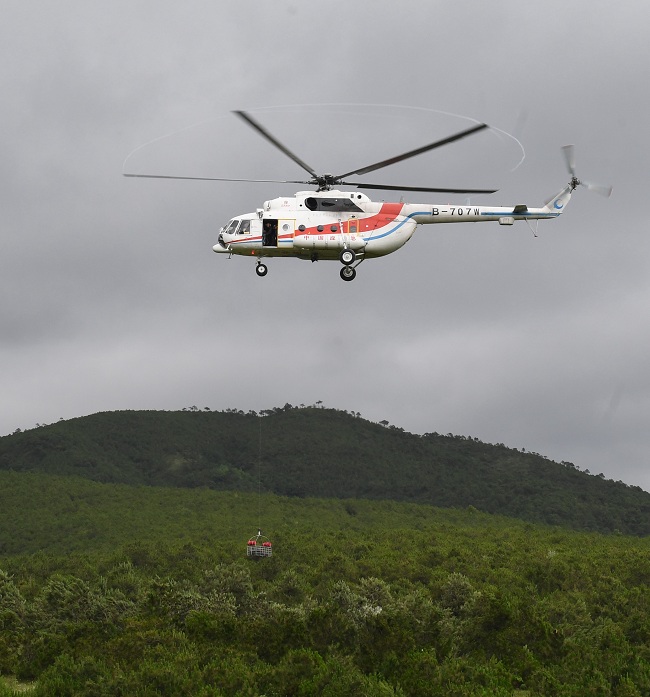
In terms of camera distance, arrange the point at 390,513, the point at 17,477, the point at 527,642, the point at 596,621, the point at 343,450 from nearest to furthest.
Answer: the point at 527,642 → the point at 596,621 → the point at 390,513 → the point at 17,477 → the point at 343,450

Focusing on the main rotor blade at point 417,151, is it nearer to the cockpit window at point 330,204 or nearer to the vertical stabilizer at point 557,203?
the cockpit window at point 330,204

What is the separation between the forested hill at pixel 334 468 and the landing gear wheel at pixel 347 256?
118 meters

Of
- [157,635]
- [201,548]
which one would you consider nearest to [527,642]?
[157,635]

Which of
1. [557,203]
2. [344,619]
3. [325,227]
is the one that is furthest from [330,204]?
[344,619]

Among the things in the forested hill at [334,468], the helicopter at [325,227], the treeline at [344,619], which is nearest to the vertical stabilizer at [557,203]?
the helicopter at [325,227]

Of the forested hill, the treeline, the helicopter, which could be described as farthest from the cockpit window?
the forested hill

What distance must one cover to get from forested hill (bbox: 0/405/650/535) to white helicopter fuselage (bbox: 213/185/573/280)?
117 metres

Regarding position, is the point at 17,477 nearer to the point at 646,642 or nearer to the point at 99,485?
the point at 99,485

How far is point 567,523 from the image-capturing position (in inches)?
5453

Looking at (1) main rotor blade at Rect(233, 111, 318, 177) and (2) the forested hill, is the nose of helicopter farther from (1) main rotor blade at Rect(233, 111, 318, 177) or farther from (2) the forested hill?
(2) the forested hill

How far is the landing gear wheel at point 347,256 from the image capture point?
3020cm

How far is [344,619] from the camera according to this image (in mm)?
35219

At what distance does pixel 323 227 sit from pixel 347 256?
112cm

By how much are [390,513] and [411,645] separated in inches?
3350
